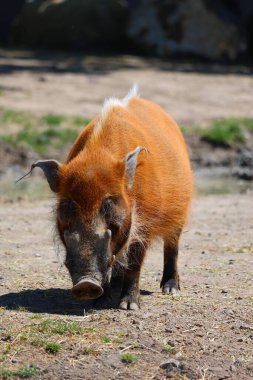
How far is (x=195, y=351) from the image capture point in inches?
227

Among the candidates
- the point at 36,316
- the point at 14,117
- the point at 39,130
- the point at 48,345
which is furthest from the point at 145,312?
the point at 14,117

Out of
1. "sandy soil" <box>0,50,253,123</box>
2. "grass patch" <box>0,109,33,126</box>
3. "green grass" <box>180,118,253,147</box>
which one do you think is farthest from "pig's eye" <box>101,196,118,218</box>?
"sandy soil" <box>0,50,253,123</box>

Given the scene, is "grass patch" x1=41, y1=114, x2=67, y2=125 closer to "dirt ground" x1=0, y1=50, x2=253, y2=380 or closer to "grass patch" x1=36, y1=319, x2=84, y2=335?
"dirt ground" x1=0, y1=50, x2=253, y2=380

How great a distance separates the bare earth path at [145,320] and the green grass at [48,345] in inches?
0.9

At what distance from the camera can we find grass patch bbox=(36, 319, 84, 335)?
18.9 ft

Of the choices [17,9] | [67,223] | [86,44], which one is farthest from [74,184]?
[17,9]

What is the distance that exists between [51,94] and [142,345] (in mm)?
10708

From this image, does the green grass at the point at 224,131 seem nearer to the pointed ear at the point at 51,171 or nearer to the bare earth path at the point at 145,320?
the bare earth path at the point at 145,320

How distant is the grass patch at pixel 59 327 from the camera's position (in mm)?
5750

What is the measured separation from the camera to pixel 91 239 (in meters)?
5.90

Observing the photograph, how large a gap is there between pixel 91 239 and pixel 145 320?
0.65m

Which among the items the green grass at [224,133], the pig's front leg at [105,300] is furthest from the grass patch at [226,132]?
the pig's front leg at [105,300]

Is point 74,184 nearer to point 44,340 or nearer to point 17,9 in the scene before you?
point 44,340

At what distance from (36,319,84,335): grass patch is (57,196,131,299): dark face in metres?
0.18
